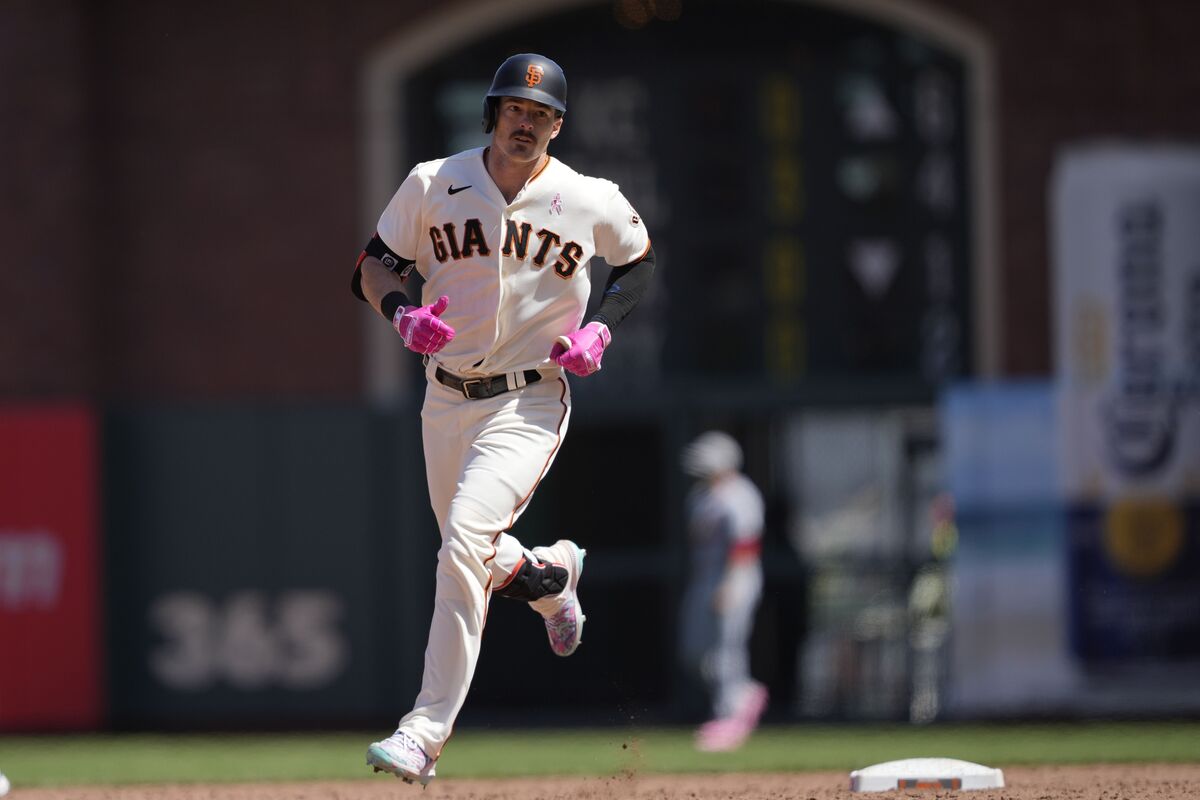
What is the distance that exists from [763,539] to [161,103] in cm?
623

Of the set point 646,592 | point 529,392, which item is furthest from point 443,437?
point 646,592

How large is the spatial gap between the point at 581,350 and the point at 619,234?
21.6 inches

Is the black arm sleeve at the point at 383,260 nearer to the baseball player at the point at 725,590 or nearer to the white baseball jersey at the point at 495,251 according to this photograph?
the white baseball jersey at the point at 495,251

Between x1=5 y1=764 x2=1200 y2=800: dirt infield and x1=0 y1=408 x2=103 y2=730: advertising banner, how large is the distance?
415 centimetres

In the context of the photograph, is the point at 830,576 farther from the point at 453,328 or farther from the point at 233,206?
the point at 453,328

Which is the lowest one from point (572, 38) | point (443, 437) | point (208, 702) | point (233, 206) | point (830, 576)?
point (208, 702)

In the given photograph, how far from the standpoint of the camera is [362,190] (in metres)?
15.4

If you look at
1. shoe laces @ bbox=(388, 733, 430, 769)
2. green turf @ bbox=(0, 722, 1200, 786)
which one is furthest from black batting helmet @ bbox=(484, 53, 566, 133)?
green turf @ bbox=(0, 722, 1200, 786)

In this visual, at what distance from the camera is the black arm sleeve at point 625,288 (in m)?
6.29

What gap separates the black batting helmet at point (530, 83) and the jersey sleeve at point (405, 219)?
0.30 metres

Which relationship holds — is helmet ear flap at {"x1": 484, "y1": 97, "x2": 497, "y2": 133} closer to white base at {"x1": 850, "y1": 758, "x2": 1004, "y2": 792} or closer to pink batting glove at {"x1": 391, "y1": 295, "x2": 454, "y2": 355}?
pink batting glove at {"x1": 391, "y1": 295, "x2": 454, "y2": 355}

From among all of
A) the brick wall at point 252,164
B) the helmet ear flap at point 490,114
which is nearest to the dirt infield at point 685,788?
the helmet ear flap at point 490,114

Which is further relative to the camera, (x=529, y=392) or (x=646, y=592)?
(x=646, y=592)

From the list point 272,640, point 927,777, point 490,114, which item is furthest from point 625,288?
point 272,640
